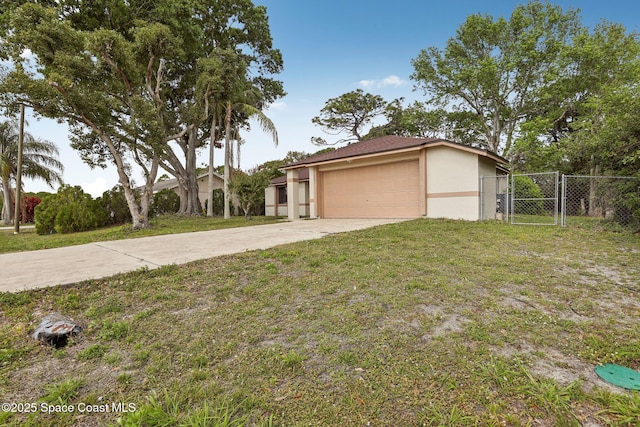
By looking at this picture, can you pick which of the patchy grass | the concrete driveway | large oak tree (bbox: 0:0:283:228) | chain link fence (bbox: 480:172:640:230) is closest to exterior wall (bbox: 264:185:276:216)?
large oak tree (bbox: 0:0:283:228)

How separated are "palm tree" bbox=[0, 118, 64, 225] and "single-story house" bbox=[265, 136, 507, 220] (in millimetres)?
16702

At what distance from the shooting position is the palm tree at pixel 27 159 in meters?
17.2

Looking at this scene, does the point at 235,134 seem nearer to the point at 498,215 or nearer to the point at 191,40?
the point at 191,40

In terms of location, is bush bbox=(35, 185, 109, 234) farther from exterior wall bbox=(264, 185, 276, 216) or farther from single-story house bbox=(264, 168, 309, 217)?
exterior wall bbox=(264, 185, 276, 216)

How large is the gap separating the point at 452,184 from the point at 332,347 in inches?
352

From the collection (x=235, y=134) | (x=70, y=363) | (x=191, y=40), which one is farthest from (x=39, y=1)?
(x=70, y=363)

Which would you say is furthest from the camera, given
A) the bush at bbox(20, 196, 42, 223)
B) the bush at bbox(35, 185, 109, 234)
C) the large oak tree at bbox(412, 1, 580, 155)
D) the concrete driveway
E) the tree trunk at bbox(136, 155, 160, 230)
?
the bush at bbox(20, 196, 42, 223)

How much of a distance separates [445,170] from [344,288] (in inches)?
316

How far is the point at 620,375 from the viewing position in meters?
1.88

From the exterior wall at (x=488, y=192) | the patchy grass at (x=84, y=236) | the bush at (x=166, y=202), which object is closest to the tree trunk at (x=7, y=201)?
the bush at (x=166, y=202)

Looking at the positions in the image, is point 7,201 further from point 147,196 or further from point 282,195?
point 282,195

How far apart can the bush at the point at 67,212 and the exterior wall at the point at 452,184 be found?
1458cm

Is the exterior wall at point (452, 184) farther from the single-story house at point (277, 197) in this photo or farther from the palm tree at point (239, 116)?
the single-story house at point (277, 197)

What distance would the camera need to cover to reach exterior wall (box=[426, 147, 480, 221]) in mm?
9258
